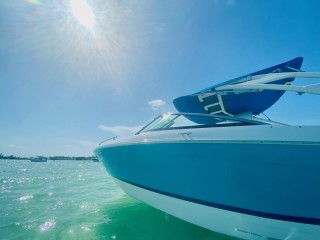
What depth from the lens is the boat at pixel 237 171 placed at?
216 centimetres

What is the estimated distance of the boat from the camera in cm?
216

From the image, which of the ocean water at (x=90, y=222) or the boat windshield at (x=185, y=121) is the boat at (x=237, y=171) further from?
the ocean water at (x=90, y=222)

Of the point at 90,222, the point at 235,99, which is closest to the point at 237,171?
the point at 235,99

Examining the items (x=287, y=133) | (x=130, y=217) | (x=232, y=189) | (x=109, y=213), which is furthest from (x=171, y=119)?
(x=109, y=213)

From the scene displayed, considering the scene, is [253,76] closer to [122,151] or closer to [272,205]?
[272,205]

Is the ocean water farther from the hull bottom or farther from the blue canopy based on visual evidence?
the blue canopy

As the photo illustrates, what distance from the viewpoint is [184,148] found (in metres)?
2.69

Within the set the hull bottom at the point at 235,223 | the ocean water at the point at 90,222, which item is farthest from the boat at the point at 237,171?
the ocean water at the point at 90,222

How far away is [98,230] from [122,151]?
1345 millimetres

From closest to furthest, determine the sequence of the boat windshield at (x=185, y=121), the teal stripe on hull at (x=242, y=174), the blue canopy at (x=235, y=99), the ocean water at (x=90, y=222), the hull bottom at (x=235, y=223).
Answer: the teal stripe on hull at (x=242, y=174) < the hull bottom at (x=235, y=223) < the boat windshield at (x=185, y=121) < the ocean water at (x=90, y=222) < the blue canopy at (x=235, y=99)

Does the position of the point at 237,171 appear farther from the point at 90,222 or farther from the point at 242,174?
the point at 90,222

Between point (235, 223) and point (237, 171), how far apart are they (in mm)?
694

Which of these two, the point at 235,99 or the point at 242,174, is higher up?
the point at 235,99

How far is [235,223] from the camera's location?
2.61 meters
